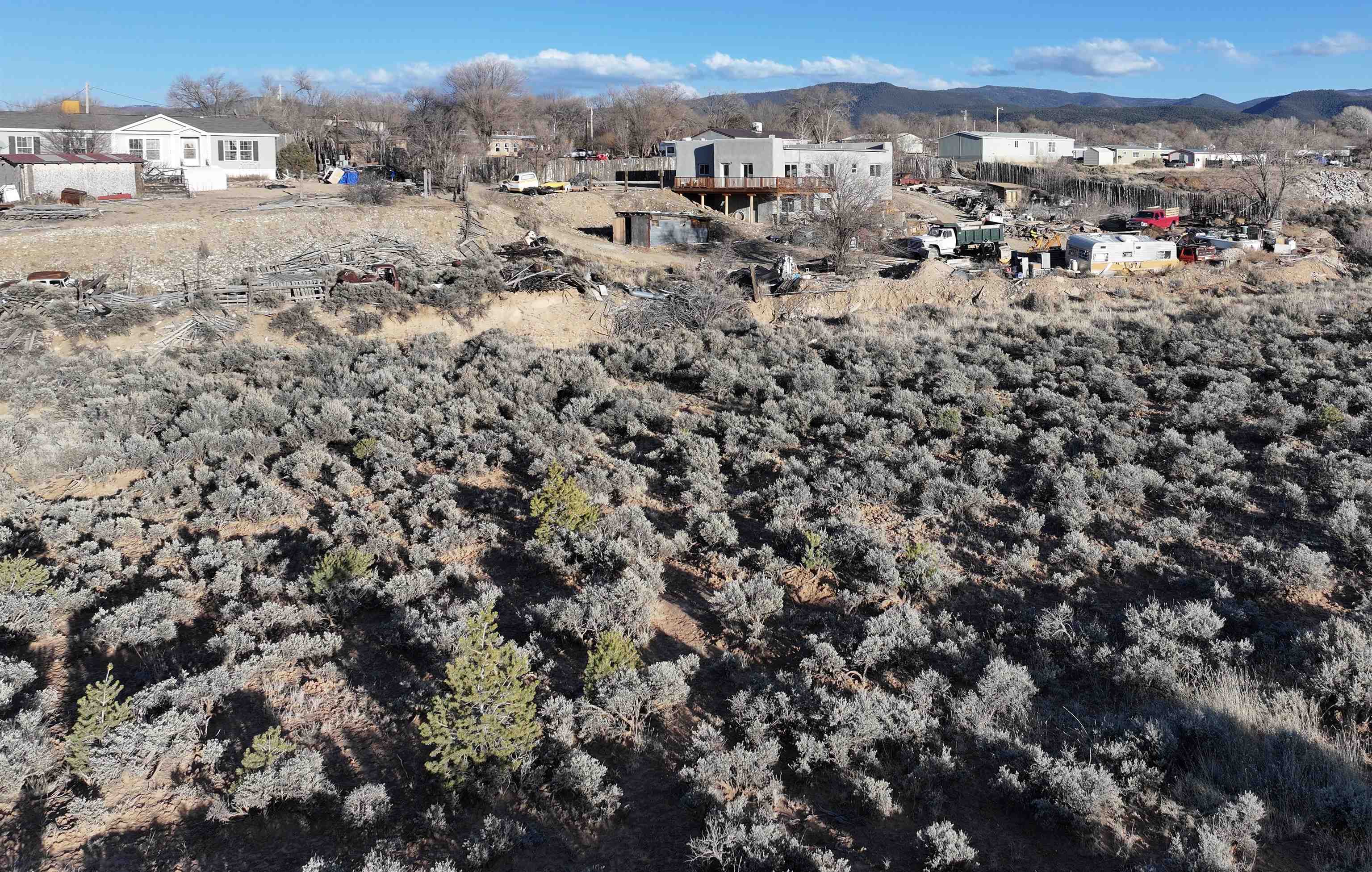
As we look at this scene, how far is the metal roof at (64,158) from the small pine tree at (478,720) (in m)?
40.7

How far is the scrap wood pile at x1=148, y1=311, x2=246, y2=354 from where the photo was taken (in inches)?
898

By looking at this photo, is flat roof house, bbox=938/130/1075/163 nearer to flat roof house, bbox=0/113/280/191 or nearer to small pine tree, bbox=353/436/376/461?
flat roof house, bbox=0/113/280/191

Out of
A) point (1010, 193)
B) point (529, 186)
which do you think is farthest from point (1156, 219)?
point (529, 186)

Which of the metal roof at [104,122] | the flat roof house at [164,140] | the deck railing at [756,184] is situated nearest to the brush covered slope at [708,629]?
the flat roof house at [164,140]

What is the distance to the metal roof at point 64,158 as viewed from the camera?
3582cm

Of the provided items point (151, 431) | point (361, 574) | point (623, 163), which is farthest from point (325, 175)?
point (361, 574)

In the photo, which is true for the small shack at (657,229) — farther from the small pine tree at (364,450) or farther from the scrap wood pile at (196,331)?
the small pine tree at (364,450)

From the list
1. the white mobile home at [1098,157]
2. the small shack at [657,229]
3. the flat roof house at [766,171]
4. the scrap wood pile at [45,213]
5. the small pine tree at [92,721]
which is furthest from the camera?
the white mobile home at [1098,157]

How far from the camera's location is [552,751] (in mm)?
7094

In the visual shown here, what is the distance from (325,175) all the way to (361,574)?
46015mm

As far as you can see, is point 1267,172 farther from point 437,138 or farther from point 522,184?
point 437,138

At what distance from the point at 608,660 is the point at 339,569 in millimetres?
3906

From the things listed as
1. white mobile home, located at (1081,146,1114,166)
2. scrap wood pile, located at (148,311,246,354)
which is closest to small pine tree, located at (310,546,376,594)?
scrap wood pile, located at (148,311,246,354)

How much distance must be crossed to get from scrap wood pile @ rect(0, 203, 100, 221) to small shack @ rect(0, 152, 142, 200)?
4.30 metres
